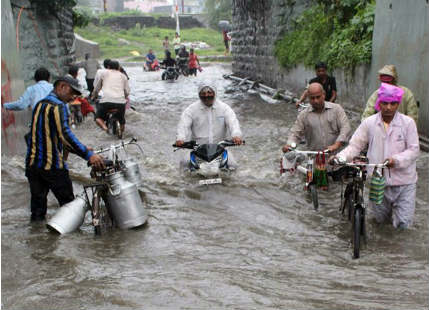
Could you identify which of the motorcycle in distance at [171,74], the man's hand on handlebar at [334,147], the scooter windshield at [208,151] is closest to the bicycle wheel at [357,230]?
the man's hand on handlebar at [334,147]

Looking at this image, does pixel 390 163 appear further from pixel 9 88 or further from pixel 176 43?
pixel 176 43

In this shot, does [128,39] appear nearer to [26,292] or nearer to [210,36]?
[210,36]

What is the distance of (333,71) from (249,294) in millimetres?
11347

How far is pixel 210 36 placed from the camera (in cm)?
5741

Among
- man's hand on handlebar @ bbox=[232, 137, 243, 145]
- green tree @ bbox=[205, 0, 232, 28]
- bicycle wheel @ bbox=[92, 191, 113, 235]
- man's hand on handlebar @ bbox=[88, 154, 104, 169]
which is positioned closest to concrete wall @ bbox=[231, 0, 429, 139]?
man's hand on handlebar @ bbox=[232, 137, 243, 145]

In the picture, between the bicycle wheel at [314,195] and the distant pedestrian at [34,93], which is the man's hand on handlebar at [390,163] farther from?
the distant pedestrian at [34,93]

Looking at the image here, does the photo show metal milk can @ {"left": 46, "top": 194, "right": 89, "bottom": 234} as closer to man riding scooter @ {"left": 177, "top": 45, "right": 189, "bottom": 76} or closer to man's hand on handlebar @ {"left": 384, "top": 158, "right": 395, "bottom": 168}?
man's hand on handlebar @ {"left": 384, "top": 158, "right": 395, "bottom": 168}

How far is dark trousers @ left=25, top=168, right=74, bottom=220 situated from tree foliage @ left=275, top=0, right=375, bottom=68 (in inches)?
341

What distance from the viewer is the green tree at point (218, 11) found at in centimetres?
5731

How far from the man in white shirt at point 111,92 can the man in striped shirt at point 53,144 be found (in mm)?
6199

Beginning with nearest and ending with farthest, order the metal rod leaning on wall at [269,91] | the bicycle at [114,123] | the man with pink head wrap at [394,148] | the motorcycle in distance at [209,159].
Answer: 1. the man with pink head wrap at [394,148]
2. the motorcycle in distance at [209,159]
3. the bicycle at [114,123]
4. the metal rod leaning on wall at [269,91]

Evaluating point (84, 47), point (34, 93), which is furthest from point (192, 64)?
point (34, 93)

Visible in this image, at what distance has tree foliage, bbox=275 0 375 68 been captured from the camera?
13.4 m

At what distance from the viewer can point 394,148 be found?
5754 mm
